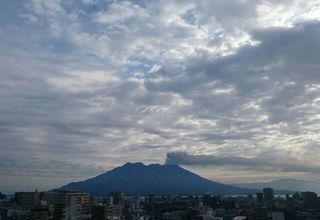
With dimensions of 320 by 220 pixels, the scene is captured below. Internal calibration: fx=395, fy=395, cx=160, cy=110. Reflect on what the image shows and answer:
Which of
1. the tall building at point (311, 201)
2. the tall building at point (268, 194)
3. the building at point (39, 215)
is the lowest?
the building at point (39, 215)

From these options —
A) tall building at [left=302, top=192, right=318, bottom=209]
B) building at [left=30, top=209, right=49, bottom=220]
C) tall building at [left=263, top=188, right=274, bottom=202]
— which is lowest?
building at [left=30, top=209, right=49, bottom=220]

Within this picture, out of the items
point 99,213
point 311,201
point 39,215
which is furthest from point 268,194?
point 39,215

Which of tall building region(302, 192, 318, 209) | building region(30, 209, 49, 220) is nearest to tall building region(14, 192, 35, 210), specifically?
building region(30, 209, 49, 220)

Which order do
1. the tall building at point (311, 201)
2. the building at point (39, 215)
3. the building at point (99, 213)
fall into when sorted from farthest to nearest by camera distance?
1. the tall building at point (311, 201)
2. the building at point (39, 215)
3. the building at point (99, 213)

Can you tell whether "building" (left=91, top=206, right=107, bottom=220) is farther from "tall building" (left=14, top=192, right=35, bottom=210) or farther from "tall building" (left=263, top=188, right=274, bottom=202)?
"tall building" (left=263, top=188, right=274, bottom=202)

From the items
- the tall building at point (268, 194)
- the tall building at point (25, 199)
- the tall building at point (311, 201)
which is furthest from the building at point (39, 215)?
the tall building at point (268, 194)

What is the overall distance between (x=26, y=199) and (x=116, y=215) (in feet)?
65.3

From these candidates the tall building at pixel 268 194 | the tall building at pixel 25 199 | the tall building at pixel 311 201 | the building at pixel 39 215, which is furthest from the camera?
the tall building at pixel 268 194

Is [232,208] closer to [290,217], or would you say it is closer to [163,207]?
[163,207]

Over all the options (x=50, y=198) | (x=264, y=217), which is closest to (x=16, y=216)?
(x=50, y=198)

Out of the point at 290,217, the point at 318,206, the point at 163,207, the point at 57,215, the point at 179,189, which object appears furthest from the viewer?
the point at 179,189

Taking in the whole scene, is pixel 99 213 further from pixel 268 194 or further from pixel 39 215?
pixel 268 194

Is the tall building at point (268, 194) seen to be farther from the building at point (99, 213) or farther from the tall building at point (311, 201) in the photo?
the building at point (99, 213)

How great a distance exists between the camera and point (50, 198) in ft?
224
